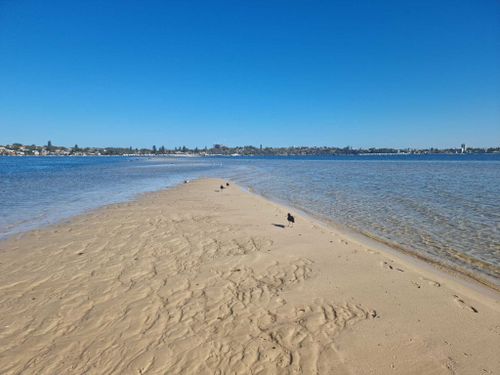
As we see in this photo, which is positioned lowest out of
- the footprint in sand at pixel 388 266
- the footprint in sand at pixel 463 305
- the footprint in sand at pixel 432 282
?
the footprint in sand at pixel 388 266

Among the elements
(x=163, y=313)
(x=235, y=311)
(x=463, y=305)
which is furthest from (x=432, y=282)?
(x=163, y=313)

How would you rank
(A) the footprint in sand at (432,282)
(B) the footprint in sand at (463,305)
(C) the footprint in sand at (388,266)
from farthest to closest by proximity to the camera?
(C) the footprint in sand at (388,266) → (A) the footprint in sand at (432,282) → (B) the footprint in sand at (463,305)

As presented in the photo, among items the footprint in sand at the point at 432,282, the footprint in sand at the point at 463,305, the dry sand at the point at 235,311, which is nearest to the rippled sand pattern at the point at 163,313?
the dry sand at the point at 235,311

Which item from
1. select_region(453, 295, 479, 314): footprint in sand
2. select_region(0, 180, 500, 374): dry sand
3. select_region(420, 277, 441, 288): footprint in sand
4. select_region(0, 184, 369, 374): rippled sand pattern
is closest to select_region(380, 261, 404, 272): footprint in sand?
select_region(0, 180, 500, 374): dry sand

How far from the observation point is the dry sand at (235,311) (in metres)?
3.97

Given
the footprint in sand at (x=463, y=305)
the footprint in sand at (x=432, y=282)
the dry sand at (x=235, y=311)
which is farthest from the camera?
the footprint in sand at (x=432, y=282)

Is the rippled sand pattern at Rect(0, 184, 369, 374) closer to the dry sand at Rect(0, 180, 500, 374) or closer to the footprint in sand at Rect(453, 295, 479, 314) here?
the dry sand at Rect(0, 180, 500, 374)

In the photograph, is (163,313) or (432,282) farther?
(432,282)

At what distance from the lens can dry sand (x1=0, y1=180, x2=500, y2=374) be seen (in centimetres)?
397

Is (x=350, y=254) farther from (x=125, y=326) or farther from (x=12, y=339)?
(x=12, y=339)

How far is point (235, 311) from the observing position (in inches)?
206

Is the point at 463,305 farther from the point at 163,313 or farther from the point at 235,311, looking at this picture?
the point at 163,313

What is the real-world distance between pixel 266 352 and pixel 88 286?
173 inches

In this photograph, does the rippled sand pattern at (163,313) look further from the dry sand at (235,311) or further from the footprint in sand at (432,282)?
the footprint in sand at (432,282)
